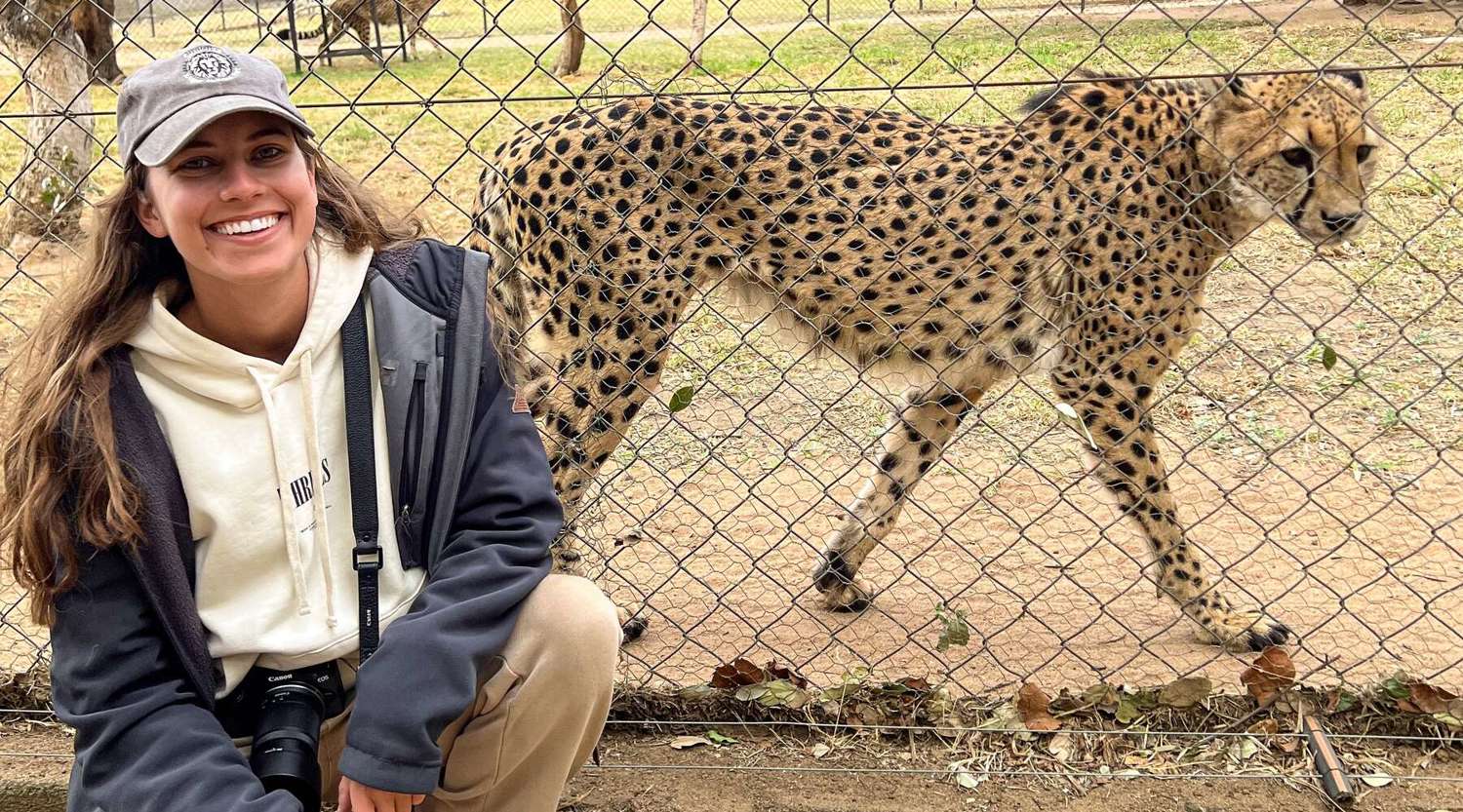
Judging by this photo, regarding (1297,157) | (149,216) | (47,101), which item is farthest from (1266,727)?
(47,101)

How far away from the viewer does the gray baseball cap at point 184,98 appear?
1729 mm

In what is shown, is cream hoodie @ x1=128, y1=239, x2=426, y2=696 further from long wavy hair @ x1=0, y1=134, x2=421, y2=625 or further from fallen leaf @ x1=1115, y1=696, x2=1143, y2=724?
fallen leaf @ x1=1115, y1=696, x2=1143, y2=724

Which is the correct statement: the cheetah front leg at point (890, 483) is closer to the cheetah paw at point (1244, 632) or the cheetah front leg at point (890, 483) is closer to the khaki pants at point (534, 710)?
the cheetah paw at point (1244, 632)

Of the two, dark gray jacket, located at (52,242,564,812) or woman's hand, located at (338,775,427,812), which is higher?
dark gray jacket, located at (52,242,564,812)

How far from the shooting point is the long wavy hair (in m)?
1.78

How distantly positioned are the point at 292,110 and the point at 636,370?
185cm

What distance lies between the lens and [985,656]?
3359mm

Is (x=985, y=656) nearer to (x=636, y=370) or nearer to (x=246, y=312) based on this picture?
(x=636, y=370)

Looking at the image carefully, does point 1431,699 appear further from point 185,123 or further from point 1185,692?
point 185,123

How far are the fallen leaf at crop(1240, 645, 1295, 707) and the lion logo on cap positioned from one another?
2388 mm

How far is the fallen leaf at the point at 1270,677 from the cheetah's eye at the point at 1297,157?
4.67 feet

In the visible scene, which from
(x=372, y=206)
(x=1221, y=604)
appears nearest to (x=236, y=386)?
(x=372, y=206)

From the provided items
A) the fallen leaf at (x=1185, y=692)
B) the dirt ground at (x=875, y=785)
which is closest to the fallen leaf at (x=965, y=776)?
the dirt ground at (x=875, y=785)

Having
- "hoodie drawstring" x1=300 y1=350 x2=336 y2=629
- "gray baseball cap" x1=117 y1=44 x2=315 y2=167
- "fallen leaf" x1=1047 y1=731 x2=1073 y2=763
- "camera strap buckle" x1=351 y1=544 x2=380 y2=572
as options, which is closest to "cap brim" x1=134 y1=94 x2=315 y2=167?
"gray baseball cap" x1=117 y1=44 x2=315 y2=167
